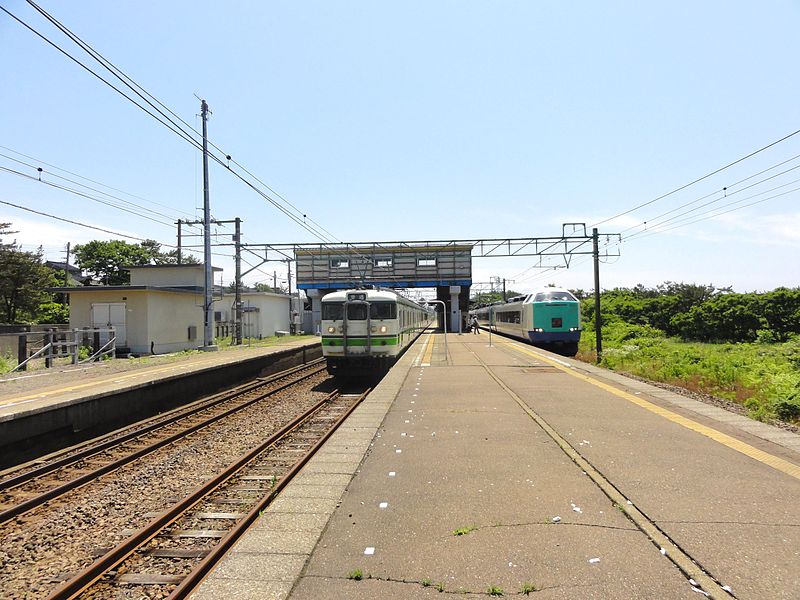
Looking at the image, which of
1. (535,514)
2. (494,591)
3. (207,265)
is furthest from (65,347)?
(494,591)

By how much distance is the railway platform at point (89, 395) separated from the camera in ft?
27.3

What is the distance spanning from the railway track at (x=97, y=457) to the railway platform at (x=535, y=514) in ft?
10.4

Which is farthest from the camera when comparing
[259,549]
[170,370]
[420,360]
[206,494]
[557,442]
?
[420,360]

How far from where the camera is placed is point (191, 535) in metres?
4.80

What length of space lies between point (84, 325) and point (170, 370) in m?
11.4

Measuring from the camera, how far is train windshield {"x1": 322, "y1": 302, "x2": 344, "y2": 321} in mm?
15305

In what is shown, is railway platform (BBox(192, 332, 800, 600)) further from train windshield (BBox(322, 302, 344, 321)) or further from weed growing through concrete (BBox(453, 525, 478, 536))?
train windshield (BBox(322, 302, 344, 321))

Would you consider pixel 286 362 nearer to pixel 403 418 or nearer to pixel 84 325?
pixel 84 325

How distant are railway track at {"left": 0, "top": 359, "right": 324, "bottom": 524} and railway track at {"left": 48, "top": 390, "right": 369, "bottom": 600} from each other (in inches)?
75.3

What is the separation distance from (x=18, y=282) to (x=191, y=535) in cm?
4204

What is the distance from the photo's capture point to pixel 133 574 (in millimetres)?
4066

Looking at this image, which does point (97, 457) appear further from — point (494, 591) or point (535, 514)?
point (494, 591)

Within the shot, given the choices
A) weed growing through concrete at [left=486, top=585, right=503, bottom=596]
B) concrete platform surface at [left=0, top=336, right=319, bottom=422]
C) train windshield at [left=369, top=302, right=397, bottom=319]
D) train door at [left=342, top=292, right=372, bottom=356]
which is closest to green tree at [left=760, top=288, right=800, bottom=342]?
train windshield at [left=369, top=302, right=397, bottom=319]

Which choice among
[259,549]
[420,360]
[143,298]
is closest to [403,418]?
[259,549]
